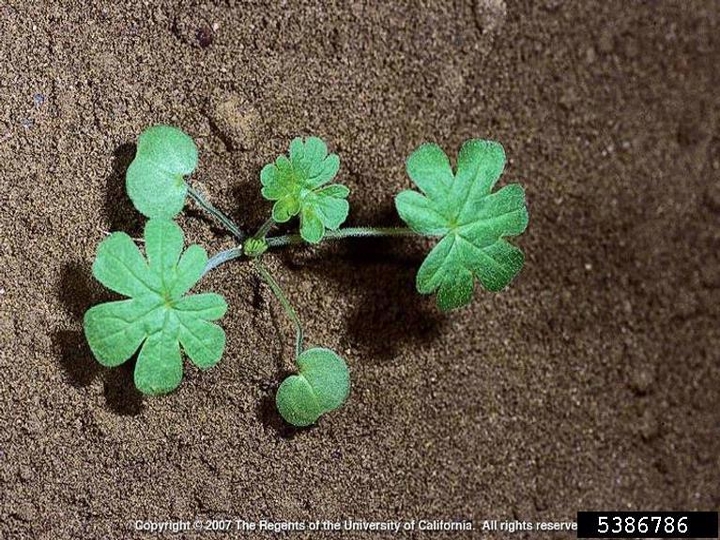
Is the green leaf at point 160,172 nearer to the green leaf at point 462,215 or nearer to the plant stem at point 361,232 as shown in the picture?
the plant stem at point 361,232

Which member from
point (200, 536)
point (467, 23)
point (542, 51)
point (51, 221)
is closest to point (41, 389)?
point (51, 221)

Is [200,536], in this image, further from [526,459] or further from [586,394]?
[586,394]

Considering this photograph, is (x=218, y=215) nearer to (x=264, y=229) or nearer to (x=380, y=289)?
(x=264, y=229)

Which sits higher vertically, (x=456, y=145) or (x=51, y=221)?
(x=456, y=145)

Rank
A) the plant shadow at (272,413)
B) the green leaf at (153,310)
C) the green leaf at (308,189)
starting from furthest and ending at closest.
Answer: the plant shadow at (272,413) < the green leaf at (308,189) < the green leaf at (153,310)

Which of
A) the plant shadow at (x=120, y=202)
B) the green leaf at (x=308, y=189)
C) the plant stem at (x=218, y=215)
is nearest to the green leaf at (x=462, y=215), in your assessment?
the green leaf at (x=308, y=189)

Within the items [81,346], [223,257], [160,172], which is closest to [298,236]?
[223,257]
